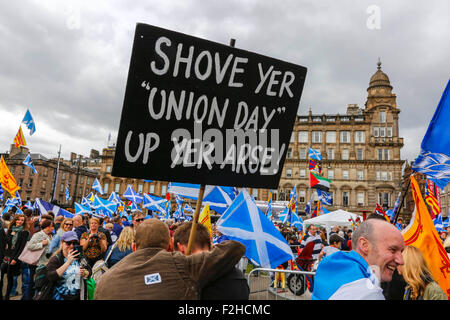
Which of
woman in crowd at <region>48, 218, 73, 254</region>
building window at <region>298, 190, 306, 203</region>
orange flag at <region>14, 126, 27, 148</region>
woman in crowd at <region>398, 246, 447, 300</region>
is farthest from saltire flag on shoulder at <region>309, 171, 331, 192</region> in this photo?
building window at <region>298, 190, 306, 203</region>

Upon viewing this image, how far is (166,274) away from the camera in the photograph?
202 centimetres

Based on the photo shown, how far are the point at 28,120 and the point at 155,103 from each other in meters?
17.8

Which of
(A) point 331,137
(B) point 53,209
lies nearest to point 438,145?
(B) point 53,209

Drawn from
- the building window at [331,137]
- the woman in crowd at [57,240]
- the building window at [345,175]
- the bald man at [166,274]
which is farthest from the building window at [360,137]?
the bald man at [166,274]

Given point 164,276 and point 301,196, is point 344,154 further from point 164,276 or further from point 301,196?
point 164,276

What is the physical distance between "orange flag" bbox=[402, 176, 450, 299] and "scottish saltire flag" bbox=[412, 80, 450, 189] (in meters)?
0.45

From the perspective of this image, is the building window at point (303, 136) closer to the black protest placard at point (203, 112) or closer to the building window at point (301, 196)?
the building window at point (301, 196)

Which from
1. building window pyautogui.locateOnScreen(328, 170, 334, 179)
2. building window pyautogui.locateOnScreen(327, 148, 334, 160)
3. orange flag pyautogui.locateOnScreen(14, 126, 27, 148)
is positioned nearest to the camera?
orange flag pyautogui.locateOnScreen(14, 126, 27, 148)

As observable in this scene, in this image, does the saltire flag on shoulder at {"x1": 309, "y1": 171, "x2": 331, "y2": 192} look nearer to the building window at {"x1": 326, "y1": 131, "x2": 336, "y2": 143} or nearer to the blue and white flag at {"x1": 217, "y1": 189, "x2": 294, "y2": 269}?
the blue and white flag at {"x1": 217, "y1": 189, "x2": 294, "y2": 269}

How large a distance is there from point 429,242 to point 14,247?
25.6ft

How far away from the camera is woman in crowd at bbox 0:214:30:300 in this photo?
681cm

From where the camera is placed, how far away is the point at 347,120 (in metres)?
58.0

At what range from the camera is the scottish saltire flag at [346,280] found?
1720mm
